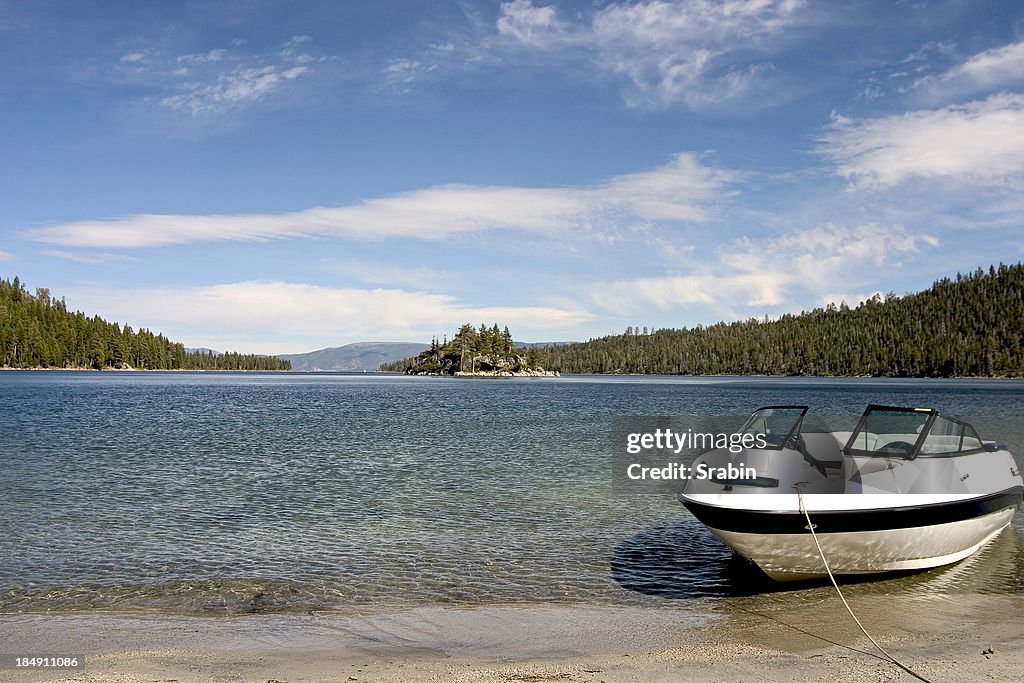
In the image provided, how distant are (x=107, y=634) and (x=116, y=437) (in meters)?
35.0

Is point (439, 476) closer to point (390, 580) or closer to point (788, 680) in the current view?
point (390, 580)

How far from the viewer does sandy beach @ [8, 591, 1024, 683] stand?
9.14 meters

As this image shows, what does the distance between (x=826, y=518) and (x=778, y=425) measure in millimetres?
2013

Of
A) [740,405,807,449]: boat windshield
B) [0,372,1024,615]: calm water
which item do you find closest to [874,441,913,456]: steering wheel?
[740,405,807,449]: boat windshield

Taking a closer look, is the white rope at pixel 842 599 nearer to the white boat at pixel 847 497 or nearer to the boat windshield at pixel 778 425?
the white boat at pixel 847 497

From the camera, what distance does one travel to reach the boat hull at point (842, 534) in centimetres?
1186

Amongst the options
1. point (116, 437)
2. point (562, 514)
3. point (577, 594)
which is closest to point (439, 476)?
point (562, 514)

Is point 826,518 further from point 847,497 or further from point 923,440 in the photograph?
point 923,440

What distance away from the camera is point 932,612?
11.8m

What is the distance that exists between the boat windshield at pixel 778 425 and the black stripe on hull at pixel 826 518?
5.71ft

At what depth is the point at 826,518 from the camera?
1181 cm

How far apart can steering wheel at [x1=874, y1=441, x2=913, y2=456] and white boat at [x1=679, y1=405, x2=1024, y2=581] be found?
2 cm

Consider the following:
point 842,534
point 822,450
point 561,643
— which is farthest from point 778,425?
point 561,643

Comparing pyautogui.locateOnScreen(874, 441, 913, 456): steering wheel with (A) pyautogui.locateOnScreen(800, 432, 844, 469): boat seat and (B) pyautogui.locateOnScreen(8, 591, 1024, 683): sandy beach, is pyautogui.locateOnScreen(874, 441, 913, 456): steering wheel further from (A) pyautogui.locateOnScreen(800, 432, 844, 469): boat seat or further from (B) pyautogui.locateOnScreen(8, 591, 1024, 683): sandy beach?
(B) pyautogui.locateOnScreen(8, 591, 1024, 683): sandy beach
